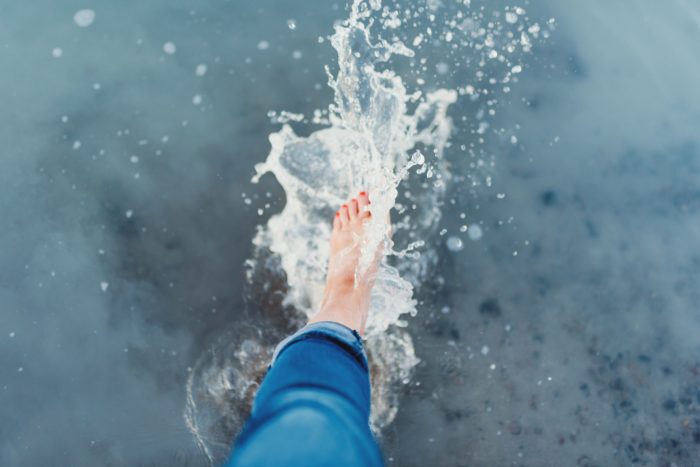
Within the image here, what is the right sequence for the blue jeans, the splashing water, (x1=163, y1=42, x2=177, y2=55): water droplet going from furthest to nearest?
(x1=163, y1=42, x2=177, y2=55): water droplet
the splashing water
the blue jeans

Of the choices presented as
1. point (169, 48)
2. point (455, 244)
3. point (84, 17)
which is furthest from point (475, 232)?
point (84, 17)

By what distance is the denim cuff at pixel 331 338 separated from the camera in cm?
141

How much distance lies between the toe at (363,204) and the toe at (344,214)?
0.05 m

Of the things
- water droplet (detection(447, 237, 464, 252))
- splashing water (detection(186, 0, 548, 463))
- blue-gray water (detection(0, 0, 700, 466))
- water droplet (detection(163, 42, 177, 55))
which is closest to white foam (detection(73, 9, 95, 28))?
blue-gray water (detection(0, 0, 700, 466))

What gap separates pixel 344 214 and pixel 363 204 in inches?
3.1

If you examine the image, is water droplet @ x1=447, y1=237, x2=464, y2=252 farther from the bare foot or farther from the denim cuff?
the denim cuff

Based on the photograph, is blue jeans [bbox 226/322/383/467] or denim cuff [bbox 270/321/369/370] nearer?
blue jeans [bbox 226/322/383/467]

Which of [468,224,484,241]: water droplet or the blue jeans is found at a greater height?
the blue jeans

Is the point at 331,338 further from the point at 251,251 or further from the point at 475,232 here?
the point at 475,232

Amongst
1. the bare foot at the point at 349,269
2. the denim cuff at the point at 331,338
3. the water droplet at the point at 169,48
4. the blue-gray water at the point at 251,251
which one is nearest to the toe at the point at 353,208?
the bare foot at the point at 349,269

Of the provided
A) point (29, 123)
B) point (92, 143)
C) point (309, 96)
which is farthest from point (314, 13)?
point (29, 123)

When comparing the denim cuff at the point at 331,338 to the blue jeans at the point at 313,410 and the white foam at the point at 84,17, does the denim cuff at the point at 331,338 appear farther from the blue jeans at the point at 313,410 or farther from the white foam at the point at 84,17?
the white foam at the point at 84,17

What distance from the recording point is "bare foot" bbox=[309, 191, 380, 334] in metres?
1.80

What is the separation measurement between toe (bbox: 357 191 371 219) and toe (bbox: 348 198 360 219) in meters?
0.01
